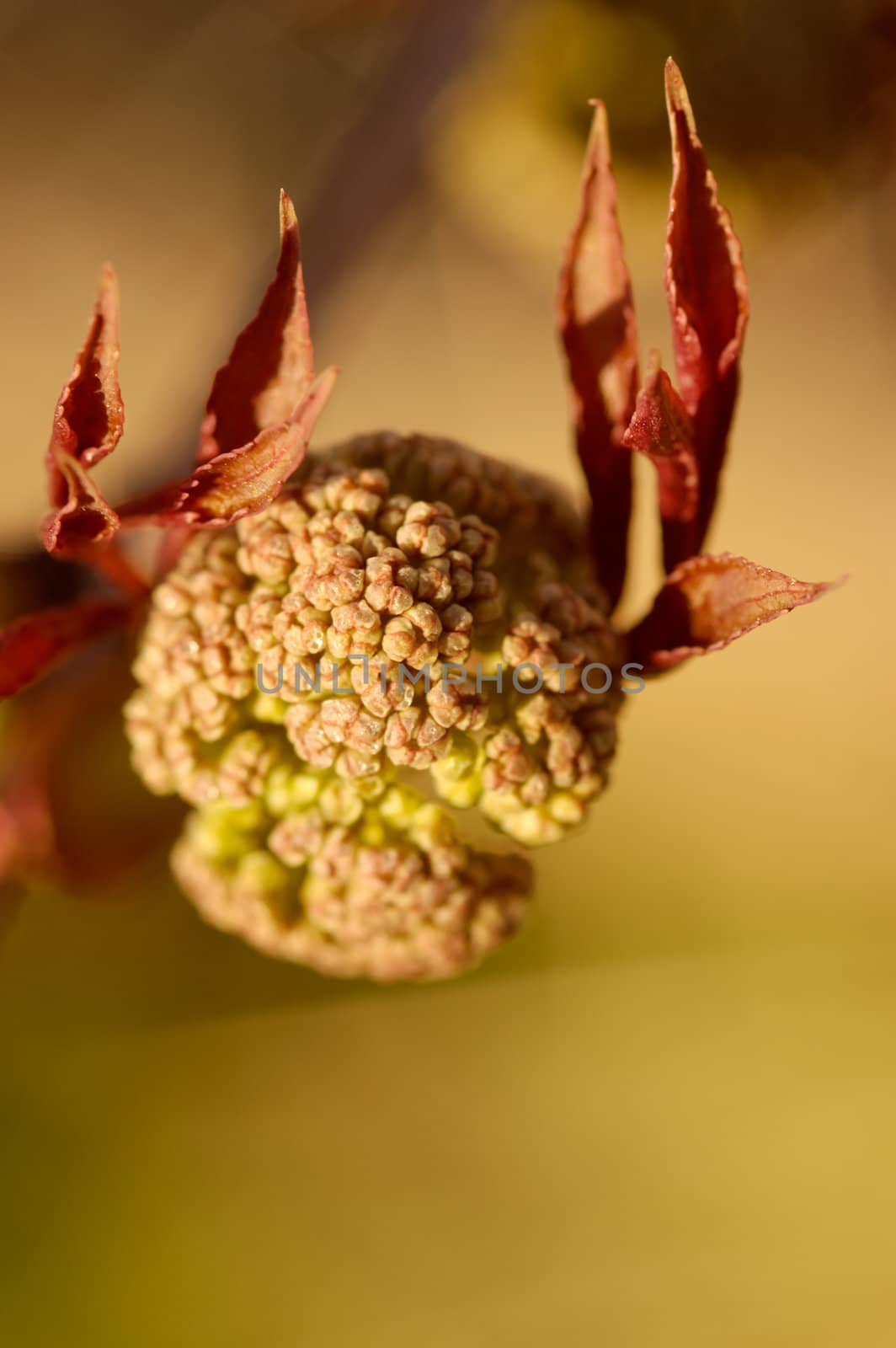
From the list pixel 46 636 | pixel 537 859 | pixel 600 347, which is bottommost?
pixel 537 859

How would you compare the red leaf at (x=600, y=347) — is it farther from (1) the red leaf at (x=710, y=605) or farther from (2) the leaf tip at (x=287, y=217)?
(2) the leaf tip at (x=287, y=217)

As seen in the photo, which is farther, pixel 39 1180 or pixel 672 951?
pixel 672 951

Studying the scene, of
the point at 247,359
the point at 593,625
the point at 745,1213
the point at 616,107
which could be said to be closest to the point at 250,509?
the point at 247,359

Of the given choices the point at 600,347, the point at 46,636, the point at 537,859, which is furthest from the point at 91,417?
the point at 537,859

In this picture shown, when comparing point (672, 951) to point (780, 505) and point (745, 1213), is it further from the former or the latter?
point (780, 505)

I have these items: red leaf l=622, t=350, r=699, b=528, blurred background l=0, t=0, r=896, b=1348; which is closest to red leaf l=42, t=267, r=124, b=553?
red leaf l=622, t=350, r=699, b=528

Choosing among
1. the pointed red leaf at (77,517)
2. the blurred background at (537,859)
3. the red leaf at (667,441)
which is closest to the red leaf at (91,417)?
the pointed red leaf at (77,517)

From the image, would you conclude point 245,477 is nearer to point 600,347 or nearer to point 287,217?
point 287,217
